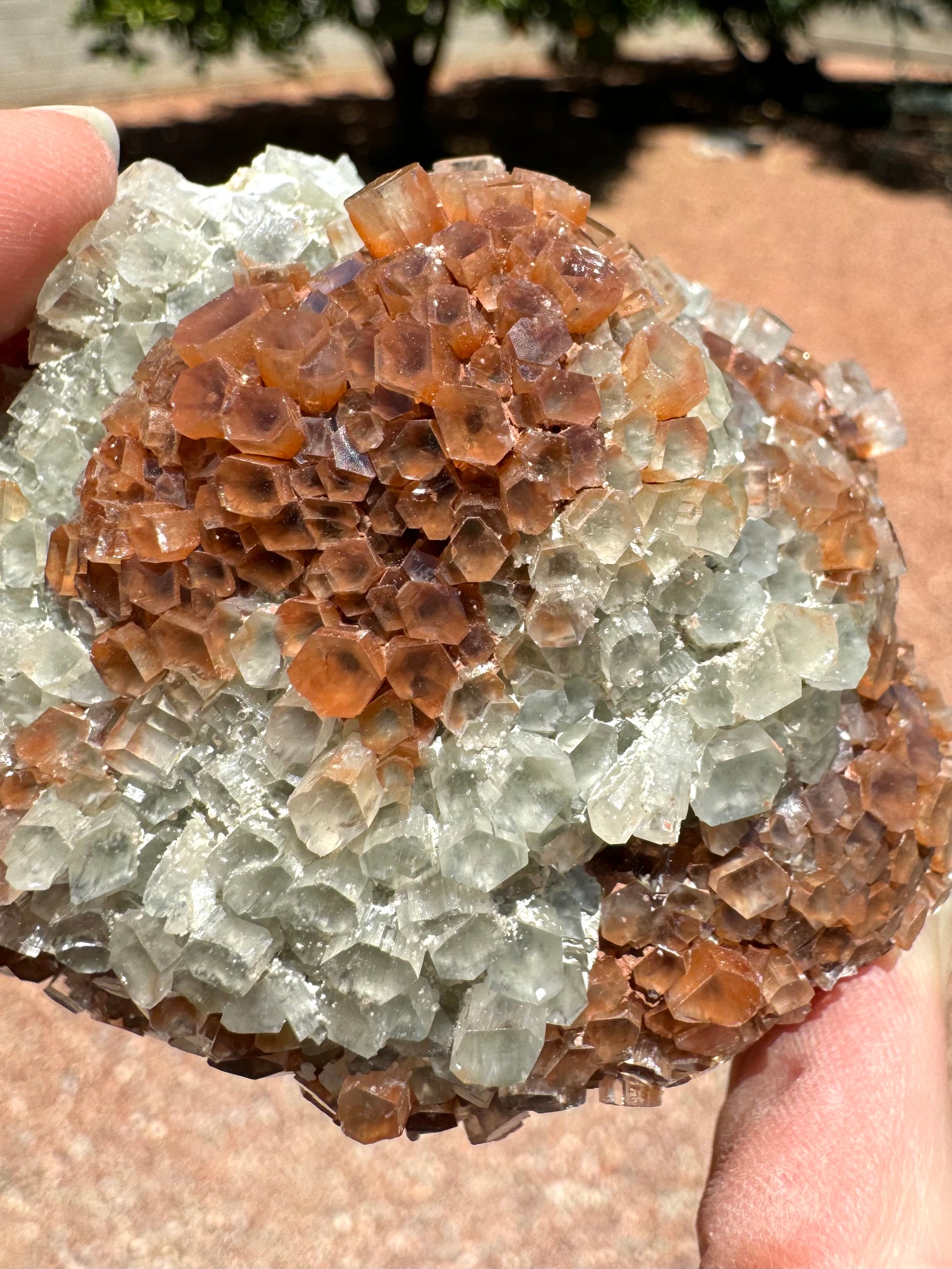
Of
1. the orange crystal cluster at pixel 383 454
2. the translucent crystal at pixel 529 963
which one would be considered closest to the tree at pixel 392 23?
the orange crystal cluster at pixel 383 454

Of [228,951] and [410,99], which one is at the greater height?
[228,951]

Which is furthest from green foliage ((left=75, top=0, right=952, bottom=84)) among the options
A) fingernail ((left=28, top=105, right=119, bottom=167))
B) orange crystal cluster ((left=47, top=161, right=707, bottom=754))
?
orange crystal cluster ((left=47, top=161, right=707, bottom=754))

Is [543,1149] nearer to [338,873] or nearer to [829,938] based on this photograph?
[829,938]

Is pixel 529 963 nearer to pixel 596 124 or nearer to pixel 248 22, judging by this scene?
pixel 248 22

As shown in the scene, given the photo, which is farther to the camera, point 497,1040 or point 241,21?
point 241,21

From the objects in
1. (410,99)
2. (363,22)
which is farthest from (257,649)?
(410,99)

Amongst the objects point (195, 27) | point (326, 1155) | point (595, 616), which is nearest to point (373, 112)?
point (195, 27)
